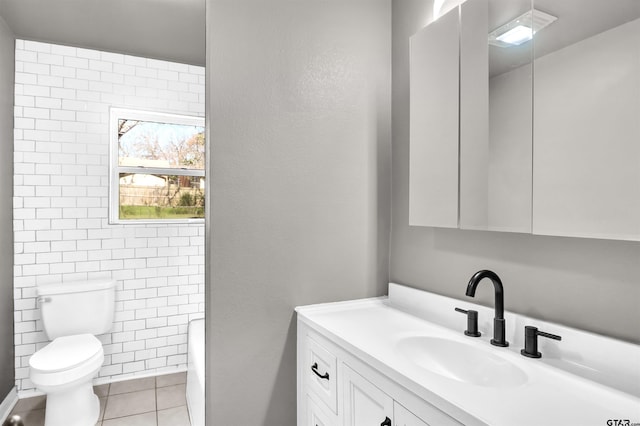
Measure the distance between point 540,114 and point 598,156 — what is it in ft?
0.69

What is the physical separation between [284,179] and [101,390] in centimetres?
238

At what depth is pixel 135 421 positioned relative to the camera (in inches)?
90.8

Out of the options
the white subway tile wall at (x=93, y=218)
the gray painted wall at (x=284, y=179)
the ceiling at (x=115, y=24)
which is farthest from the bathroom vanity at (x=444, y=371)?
the ceiling at (x=115, y=24)

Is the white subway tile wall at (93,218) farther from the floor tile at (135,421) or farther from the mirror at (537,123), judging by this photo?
the mirror at (537,123)

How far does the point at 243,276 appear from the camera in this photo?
58.6 inches

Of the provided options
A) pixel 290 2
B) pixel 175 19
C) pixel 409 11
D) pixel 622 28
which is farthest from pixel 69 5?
pixel 622 28

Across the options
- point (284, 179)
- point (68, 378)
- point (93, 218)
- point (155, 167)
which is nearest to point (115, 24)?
point (155, 167)

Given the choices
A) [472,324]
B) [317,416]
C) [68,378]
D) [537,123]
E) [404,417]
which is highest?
[537,123]

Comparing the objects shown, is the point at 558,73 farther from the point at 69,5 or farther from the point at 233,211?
the point at 69,5

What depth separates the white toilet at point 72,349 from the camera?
206 cm

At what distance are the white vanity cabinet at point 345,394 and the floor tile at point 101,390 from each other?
6.28ft

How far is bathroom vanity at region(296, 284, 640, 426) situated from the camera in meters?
0.79

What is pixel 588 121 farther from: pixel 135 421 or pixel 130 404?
pixel 130 404

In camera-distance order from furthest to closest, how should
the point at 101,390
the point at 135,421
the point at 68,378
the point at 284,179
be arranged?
the point at 101,390, the point at 135,421, the point at 68,378, the point at 284,179
